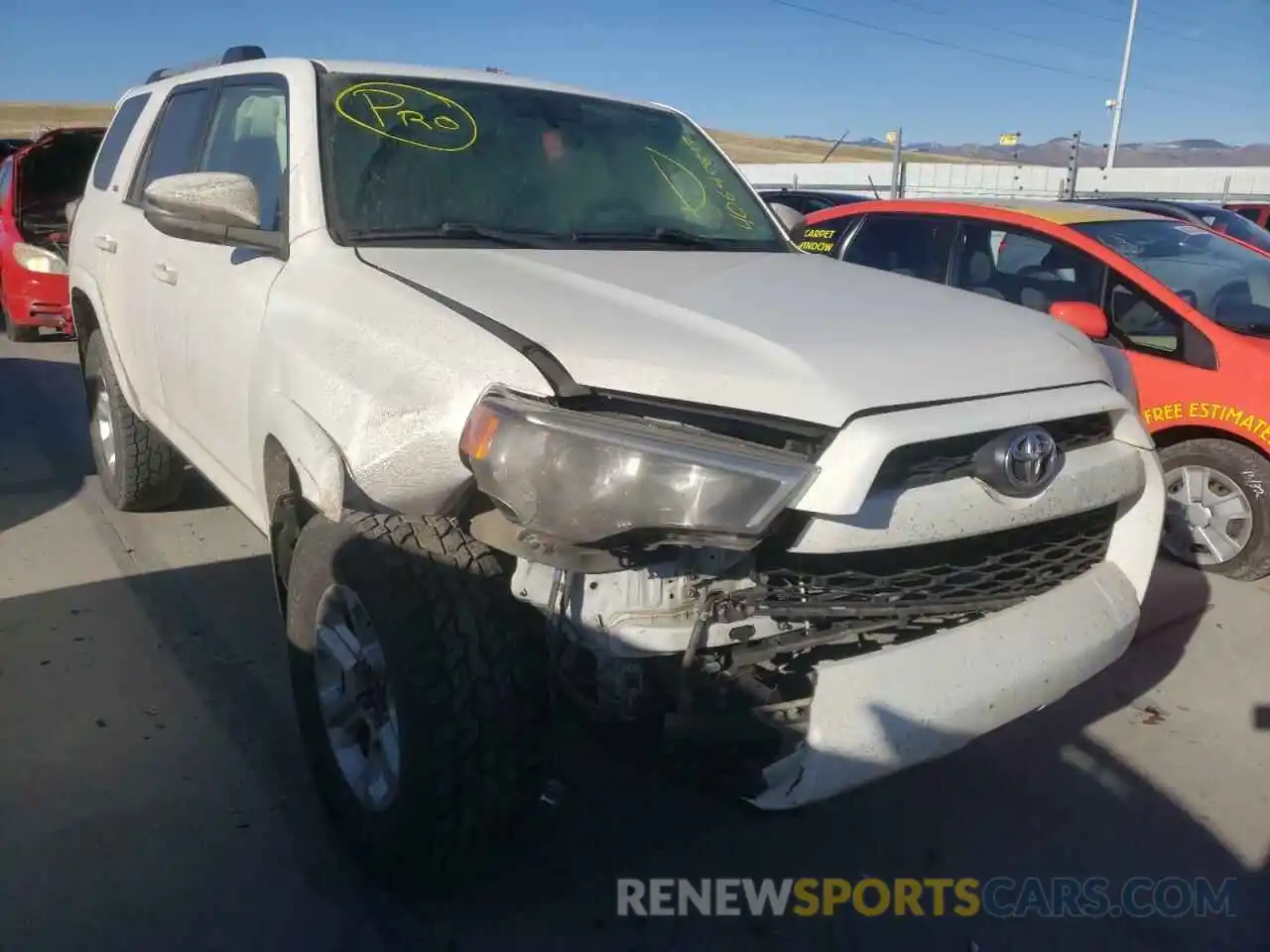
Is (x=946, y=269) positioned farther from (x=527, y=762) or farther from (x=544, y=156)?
(x=527, y=762)

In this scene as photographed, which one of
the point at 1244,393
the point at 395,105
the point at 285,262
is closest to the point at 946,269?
the point at 1244,393

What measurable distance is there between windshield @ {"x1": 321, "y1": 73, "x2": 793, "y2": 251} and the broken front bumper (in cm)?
158

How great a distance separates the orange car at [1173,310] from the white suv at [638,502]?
5.72 feet

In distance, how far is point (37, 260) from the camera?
906cm

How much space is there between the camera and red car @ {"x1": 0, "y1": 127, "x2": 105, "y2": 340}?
9.12 m

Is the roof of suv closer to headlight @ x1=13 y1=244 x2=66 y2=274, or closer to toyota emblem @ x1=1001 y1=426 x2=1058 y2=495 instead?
toyota emblem @ x1=1001 y1=426 x2=1058 y2=495

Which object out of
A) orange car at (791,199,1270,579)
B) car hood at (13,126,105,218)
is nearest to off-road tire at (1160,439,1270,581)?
orange car at (791,199,1270,579)

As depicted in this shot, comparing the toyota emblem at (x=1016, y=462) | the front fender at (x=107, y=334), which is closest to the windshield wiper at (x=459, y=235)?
the toyota emblem at (x=1016, y=462)

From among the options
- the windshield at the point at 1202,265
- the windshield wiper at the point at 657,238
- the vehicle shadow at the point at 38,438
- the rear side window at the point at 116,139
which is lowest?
the vehicle shadow at the point at 38,438

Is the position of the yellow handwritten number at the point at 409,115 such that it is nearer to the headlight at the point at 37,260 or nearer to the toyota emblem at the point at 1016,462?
the toyota emblem at the point at 1016,462

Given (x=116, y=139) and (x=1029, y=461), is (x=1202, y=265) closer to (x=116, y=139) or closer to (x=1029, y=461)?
(x=1029, y=461)

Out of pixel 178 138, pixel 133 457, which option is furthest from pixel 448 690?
pixel 133 457

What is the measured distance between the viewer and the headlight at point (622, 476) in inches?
73.9

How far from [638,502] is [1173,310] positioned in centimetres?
385
